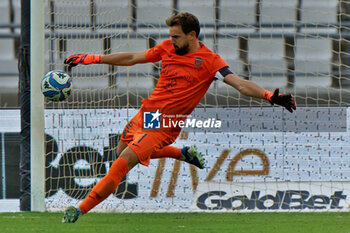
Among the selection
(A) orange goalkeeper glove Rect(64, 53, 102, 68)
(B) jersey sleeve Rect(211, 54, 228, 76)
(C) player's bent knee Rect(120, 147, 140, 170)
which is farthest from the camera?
(A) orange goalkeeper glove Rect(64, 53, 102, 68)

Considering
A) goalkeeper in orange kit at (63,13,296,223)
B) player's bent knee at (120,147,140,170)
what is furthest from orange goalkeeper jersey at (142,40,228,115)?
player's bent knee at (120,147,140,170)

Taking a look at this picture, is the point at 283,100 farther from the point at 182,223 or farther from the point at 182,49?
the point at 182,223

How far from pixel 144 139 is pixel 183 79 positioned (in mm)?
611

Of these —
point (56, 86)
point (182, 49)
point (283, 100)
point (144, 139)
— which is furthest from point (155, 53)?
point (283, 100)

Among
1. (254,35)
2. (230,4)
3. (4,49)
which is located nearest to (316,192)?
(254,35)

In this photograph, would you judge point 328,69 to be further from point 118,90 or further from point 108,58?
point 108,58

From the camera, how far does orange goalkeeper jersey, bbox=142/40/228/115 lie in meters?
4.93

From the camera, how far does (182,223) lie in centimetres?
538

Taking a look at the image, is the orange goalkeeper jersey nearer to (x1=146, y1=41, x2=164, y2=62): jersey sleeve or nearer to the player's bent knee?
(x1=146, y1=41, x2=164, y2=62): jersey sleeve

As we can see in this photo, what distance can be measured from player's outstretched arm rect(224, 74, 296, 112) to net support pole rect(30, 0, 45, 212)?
237 cm

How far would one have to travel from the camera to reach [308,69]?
364 inches

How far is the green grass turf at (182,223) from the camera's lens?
191 inches

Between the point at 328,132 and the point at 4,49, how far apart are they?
19.1 ft

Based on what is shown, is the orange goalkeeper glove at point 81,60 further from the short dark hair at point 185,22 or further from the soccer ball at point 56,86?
the short dark hair at point 185,22
